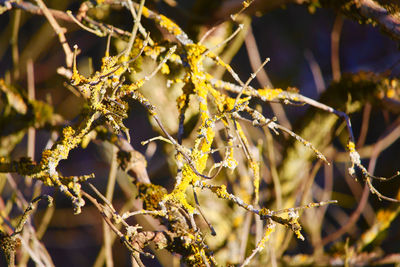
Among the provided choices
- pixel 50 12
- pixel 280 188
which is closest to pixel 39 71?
pixel 50 12

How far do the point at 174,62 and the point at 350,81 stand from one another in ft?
1.56

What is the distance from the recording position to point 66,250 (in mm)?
2383

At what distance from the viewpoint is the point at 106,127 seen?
841 millimetres

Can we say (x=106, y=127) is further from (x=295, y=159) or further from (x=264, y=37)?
(x=264, y=37)

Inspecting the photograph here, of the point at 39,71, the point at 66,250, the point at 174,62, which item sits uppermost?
the point at 39,71

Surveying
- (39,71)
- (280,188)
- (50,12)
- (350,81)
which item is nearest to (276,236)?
(280,188)

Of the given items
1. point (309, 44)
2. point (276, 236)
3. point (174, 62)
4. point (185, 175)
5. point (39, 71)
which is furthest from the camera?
point (309, 44)

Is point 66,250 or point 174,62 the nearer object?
point 174,62

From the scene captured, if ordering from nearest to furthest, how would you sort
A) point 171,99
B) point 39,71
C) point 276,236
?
point 171,99 < point 276,236 < point 39,71

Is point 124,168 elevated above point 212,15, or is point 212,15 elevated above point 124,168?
point 212,15

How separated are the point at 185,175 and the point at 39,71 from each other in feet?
5.19

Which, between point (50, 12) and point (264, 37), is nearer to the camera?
point (50, 12)

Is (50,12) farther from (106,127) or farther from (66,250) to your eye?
(66,250)

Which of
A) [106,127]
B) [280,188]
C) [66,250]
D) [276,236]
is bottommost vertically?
[66,250]
